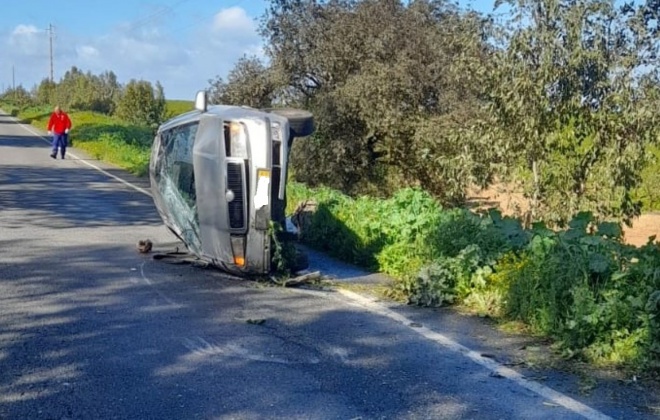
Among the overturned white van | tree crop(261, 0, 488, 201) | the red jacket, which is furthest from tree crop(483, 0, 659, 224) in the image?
the red jacket

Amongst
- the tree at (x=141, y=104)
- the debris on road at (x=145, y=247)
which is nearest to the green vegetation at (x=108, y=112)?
the tree at (x=141, y=104)

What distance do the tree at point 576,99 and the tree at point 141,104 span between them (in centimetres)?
4764

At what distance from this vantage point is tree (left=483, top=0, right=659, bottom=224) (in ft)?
38.4

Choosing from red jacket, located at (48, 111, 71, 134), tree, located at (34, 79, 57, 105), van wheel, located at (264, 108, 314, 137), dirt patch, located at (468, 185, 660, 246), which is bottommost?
dirt patch, located at (468, 185, 660, 246)

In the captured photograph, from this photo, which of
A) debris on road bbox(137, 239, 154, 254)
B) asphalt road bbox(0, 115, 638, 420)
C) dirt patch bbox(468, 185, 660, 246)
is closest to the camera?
asphalt road bbox(0, 115, 638, 420)

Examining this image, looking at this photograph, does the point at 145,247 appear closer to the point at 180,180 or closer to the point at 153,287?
the point at 180,180

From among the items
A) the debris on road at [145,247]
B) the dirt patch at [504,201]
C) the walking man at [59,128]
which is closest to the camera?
the debris on road at [145,247]

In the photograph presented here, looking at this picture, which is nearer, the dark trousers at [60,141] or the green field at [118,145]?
the green field at [118,145]

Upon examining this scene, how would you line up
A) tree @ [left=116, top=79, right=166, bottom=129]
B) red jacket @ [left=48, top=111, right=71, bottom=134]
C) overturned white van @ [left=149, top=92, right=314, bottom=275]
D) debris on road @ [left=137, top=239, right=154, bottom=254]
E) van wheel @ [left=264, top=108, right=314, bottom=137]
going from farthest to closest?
tree @ [left=116, top=79, right=166, bottom=129] → red jacket @ [left=48, top=111, right=71, bottom=134] → debris on road @ [left=137, top=239, right=154, bottom=254] → van wheel @ [left=264, top=108, right=314, bottom=137] → overturned white van @ [left=149, top=92, right=314, bottom=275]

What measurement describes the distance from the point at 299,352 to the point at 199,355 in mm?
741

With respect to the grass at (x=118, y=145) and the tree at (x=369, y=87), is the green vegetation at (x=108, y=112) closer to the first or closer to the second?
the grass at (x=118, y=145)

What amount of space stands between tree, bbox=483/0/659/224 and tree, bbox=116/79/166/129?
47644mm

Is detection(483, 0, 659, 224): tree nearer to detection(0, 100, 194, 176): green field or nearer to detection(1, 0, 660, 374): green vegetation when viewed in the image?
detection(1, 0, 660, 374): green vegetation

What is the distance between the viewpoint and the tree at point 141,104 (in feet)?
195
